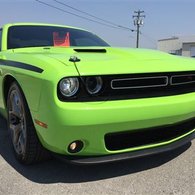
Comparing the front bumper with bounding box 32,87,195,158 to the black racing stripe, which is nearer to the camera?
the front bumper with bounding box 32,87,195,158

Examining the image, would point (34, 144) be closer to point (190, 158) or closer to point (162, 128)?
point (162, 128)

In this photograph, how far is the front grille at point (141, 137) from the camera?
281 cm

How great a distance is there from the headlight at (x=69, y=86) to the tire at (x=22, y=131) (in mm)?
577

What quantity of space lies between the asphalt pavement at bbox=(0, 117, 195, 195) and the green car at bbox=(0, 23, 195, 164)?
0.16m

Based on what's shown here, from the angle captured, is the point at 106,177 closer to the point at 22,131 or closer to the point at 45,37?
the point at 22,131

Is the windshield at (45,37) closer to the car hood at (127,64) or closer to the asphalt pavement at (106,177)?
the car hood at (127,64)

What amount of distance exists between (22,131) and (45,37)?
1601 millimetres

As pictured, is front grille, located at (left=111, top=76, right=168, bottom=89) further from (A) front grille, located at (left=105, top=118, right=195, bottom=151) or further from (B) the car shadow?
(B) the car shadow

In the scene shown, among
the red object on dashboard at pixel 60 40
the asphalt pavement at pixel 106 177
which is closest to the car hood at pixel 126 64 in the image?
the asphalt pavement at pixel 106 177

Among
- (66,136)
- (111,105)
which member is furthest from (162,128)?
(66,136)

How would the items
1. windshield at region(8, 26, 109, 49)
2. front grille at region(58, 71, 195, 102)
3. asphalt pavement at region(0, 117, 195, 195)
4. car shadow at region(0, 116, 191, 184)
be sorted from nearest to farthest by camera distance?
1. front grille at region(58, 71, 195, 102)
2. asphalt pavement at region(0, 117, 195, 195)
3. car shadow at region(0, 116, 191, 184)
4. windshield at region(8, 26, 109, 49)

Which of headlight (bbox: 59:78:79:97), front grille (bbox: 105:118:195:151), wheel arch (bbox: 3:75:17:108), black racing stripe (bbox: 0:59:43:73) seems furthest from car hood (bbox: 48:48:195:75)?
wheel arch (bbox: 3:75:17:108)

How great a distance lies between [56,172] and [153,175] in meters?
0.87

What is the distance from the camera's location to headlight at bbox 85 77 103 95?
2.67 m
